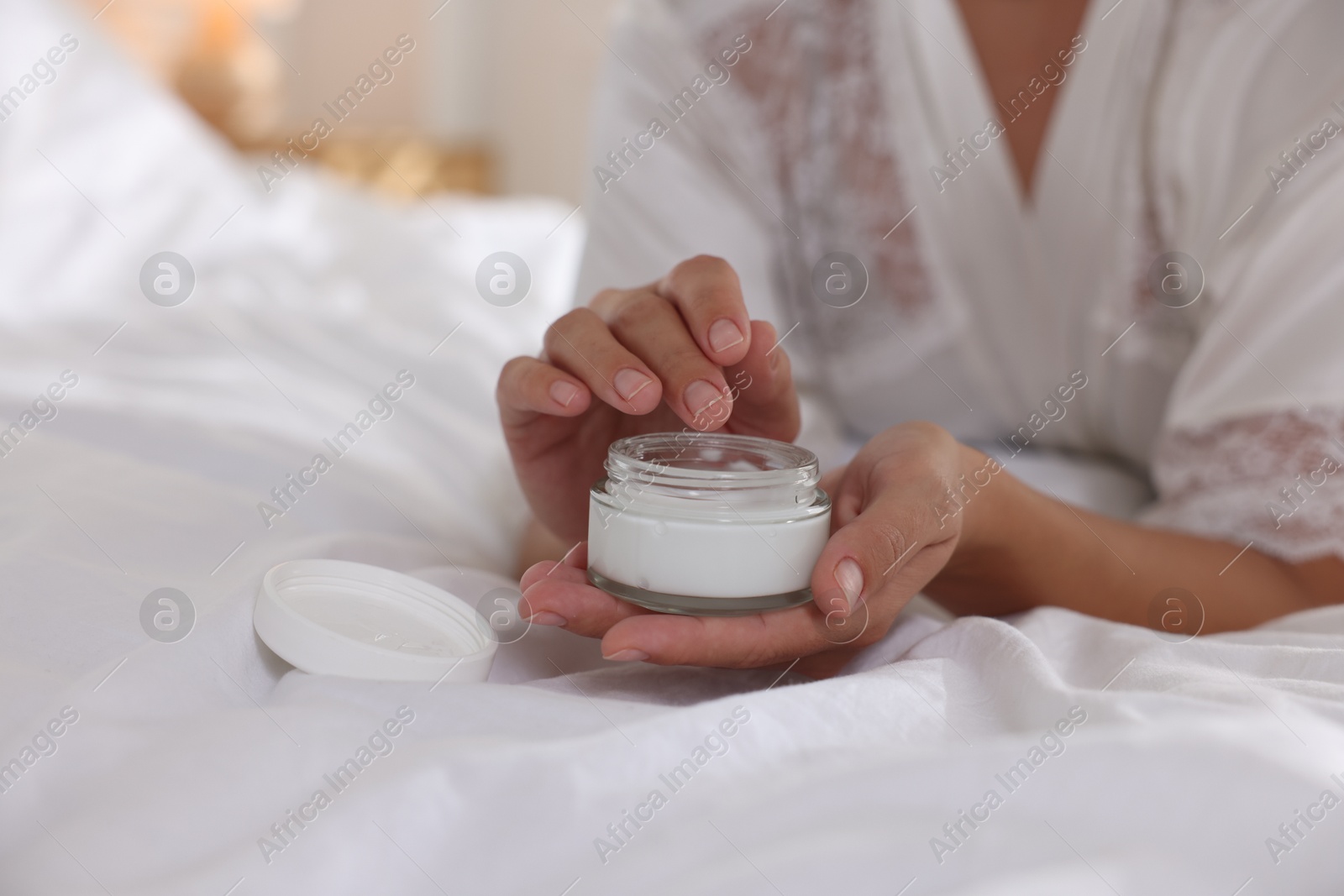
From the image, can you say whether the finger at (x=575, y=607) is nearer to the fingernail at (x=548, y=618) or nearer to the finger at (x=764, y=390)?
the fingernail at (x=548, y=618)

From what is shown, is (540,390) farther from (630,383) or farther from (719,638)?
(719,638)

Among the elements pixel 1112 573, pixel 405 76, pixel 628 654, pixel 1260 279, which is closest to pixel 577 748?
pixel 628 654

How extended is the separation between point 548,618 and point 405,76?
403 cm

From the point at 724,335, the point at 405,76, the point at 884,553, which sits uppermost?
the point at 405,76

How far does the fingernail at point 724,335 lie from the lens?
2.04 ft

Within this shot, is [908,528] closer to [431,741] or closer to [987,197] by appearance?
[431,741]

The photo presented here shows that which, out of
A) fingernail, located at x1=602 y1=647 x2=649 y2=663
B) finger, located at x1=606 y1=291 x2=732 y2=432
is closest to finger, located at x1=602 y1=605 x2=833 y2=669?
fingernail, located at x1=602 y1=647 x2=649 y2=663

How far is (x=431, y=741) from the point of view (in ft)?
1.55

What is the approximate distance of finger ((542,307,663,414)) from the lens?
2.03 ft

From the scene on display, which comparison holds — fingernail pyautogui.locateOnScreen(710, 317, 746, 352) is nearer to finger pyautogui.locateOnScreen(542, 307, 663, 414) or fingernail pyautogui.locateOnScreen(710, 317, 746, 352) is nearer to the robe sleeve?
finger pyautogui.locateOnScreen(542, 307, 663, 414)

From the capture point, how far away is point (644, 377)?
2.03 ft

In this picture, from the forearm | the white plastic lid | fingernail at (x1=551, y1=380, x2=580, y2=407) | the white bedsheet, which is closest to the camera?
the white bedsheet

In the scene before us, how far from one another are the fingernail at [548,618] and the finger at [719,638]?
0.05 metres

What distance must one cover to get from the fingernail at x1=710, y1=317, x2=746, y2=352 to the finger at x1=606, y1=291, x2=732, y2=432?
12 millimetres
